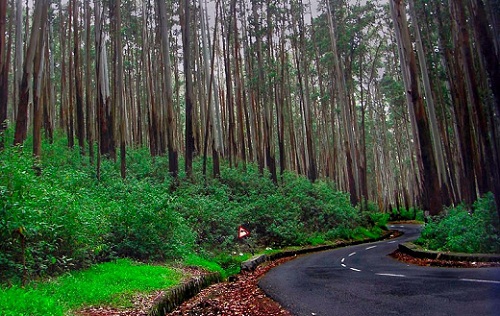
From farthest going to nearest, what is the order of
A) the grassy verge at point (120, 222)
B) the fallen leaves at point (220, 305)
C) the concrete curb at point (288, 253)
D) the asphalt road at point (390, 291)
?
1. the concrete curb at point (288, 253)
2. the grassy verge at point (120, 222)
3. the fallen leaves at point (220, 305)
4. the asphalt road at point (390, 291)

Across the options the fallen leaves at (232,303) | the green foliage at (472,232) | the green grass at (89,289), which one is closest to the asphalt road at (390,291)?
the fallen leaves at (232,303)

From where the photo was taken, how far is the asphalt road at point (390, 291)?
630 centimetres

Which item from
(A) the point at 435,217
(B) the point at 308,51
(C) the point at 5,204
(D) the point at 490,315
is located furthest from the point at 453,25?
(B) the point at 308,51

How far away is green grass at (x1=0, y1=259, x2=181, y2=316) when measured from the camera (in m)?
5.66

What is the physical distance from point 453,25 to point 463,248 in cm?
1041

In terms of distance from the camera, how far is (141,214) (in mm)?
11961

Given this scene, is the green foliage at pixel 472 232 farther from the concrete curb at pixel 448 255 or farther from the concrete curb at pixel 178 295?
the concrete curb at pixel 178 295

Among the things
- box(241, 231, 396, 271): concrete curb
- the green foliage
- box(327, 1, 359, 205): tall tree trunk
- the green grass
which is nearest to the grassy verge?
the green grass

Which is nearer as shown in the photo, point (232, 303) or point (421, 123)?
point (232, 303)

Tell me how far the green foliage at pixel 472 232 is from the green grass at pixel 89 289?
27.1ft

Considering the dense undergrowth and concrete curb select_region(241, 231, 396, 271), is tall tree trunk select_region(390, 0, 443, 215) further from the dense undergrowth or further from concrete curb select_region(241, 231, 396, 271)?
the dense undergrowth

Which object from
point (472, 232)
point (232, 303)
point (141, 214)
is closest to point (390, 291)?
point (232, 303)

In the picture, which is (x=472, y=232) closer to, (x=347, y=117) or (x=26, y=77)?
(x=26, y=77)

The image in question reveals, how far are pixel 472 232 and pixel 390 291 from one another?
6.16m
